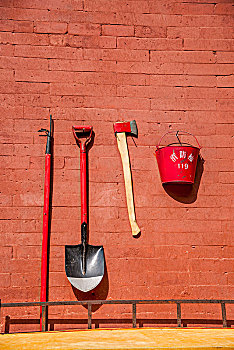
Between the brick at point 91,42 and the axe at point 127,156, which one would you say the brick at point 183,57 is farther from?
the axe at point 127,156

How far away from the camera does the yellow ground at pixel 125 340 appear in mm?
2248

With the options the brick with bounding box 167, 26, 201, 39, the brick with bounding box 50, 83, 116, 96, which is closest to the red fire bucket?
the brick with bounding box 50, 83, 116, 96

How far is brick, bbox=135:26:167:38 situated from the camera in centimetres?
374

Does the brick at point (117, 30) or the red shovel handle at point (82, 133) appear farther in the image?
the brick at point (117, 30)

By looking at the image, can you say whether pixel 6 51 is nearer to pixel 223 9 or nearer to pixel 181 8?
pixel 181 8

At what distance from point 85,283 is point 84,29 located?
2.12m

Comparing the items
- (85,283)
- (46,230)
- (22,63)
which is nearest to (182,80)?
(22,63)

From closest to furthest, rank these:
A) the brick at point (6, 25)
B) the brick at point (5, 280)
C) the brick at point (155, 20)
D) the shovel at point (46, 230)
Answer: the shovel at point (46, 230) < the brick at point (5, 280) < the brick at point (6, 25) < the brick at point (155, 20)

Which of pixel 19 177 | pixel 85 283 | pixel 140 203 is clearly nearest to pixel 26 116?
pixel 19 177

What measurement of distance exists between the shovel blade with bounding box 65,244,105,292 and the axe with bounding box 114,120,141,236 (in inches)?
13.0

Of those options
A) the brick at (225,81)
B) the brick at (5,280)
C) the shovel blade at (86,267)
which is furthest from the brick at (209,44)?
the brick at (5,280)

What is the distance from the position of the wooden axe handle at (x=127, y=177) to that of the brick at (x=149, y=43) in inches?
31.2

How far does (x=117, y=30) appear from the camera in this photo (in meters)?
3.71

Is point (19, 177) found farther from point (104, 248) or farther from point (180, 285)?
point (180, 285)
